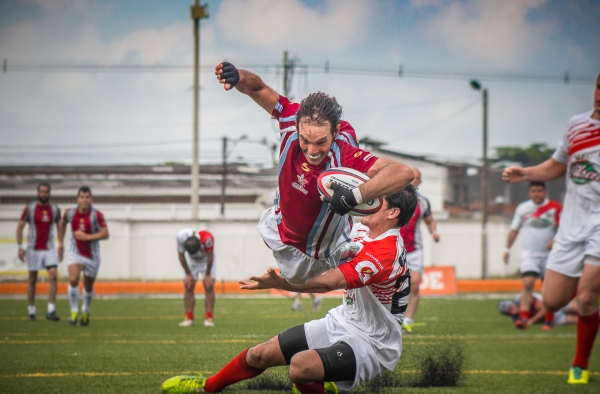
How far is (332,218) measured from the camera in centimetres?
467

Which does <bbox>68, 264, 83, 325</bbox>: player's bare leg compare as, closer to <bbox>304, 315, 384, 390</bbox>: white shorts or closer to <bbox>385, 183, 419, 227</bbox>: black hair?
<bbox>304, 315, 384, 390</bbox>: white shorts

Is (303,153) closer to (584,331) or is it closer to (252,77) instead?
(252,77)

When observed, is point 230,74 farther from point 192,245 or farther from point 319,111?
point 192,245

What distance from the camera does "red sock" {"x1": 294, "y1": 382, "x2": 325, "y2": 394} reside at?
4.75 metres

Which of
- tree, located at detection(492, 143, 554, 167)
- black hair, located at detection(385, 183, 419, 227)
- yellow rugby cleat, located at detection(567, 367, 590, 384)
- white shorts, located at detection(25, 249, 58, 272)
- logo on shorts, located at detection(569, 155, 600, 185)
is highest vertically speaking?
tree, located at detection(492, 143, 554, 167)

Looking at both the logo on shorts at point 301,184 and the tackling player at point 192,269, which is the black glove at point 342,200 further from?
the tackling player at point 192,269

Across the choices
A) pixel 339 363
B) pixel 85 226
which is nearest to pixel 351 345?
pixel 339 363

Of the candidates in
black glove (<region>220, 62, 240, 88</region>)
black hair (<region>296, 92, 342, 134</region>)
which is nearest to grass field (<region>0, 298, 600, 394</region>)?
black hair (<region>296, 92, 342, 134</region>)

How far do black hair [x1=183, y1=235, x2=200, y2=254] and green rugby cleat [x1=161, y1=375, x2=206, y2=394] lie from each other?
567 cm

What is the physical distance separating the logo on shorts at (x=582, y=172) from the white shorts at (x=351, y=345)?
2.97 m

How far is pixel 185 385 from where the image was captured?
535 cm

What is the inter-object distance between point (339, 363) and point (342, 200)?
112 centimetres

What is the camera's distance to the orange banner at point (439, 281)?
57.6 ft

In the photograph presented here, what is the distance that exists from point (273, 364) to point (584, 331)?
3.18 metres
